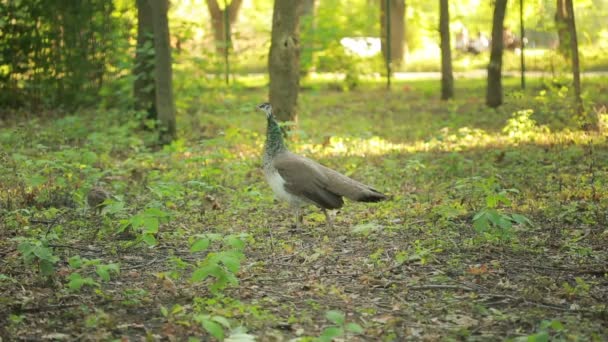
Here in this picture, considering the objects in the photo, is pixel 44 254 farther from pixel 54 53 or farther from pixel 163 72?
pixel 54 53

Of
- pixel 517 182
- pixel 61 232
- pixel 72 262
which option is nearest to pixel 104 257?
pixel 61 232

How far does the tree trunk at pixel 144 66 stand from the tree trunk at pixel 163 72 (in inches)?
57.8

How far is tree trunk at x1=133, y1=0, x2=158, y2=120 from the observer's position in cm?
1498

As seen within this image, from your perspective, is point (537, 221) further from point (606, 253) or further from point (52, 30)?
point (52, 30)

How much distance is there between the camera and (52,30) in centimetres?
1748

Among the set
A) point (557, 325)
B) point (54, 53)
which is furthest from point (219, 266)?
point (54, 53)

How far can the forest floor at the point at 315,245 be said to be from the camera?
5676 millimetres

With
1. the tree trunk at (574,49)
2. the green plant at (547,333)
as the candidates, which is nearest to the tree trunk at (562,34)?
the tree trunk at (574,49)

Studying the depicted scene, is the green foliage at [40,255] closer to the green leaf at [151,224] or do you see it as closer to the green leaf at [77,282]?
the green leaf at [77,282]

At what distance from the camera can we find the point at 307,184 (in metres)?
8.16

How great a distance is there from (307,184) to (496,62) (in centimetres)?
1119

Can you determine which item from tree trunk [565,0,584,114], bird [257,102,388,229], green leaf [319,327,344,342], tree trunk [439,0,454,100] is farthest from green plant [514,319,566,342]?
tree trunk [439,0,454,100]

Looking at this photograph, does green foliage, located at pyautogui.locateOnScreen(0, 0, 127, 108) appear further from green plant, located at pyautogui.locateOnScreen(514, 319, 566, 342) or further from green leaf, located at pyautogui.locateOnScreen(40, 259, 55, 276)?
green plant, located at pyautogui.locateOnScreen(514, 319, 566, 342)

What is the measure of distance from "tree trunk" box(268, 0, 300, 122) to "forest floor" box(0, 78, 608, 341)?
73cm
